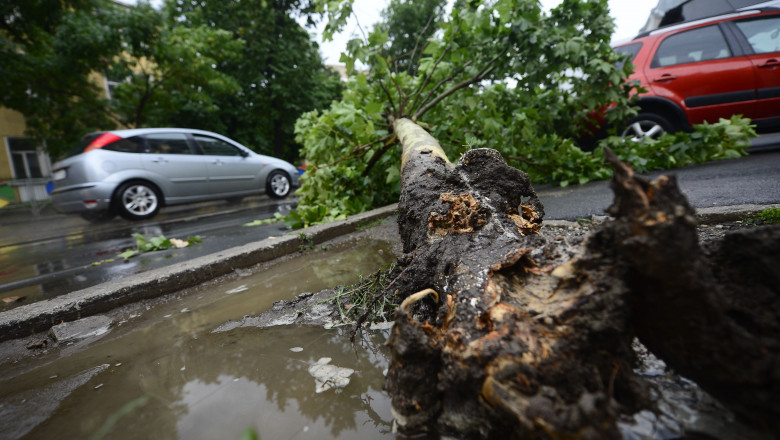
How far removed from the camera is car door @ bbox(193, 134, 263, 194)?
7.80 m

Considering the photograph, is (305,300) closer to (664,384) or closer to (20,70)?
(664,384)

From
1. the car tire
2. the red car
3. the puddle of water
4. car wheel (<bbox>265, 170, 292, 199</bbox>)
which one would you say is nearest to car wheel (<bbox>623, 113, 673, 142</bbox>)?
the red car

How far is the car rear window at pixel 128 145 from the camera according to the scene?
6.41m

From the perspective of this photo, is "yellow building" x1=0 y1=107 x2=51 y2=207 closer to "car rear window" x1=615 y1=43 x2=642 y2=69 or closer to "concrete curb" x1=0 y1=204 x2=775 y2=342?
"concrete curb" x1=0 y1=204 x2=775 y2=342

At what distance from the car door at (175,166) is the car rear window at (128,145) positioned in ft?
0.43

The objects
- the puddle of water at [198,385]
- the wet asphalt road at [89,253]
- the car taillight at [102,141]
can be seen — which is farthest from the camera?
the car taillight at [102,141]

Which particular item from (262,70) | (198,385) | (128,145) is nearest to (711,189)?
(198,385)

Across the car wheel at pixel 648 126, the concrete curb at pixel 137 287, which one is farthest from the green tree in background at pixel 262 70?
the car wheel at pixel 648 126

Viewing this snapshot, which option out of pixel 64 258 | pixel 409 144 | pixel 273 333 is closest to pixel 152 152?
pixel 64 258

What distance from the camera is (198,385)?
49.9 inches

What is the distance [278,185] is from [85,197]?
383 cm

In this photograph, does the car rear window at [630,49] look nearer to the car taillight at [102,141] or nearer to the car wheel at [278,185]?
the car wheel at [278,185]

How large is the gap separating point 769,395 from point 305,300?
5.79 feet

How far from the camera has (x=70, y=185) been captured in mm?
6191
